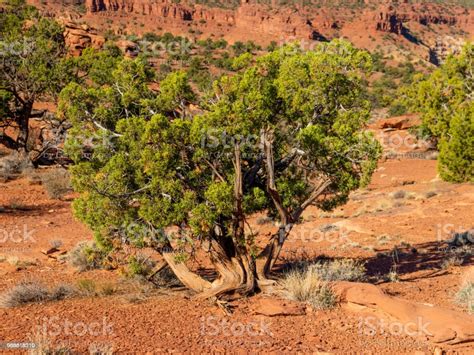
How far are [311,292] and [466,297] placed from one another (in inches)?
107

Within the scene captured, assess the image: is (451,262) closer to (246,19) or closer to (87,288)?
(87,288)

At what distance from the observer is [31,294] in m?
7.59

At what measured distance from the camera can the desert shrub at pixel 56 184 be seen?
18797mm

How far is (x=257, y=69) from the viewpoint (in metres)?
7.67

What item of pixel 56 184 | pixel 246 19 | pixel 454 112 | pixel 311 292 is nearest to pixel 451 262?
pixel 311 292

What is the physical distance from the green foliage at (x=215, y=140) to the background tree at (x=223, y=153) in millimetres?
20

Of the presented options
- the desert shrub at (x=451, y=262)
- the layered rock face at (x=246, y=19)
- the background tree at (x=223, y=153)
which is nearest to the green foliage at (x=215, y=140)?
the background tree at (x=223, y=153)

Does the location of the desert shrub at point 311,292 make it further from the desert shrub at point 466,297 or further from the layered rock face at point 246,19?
the layered rock face at point 246,19

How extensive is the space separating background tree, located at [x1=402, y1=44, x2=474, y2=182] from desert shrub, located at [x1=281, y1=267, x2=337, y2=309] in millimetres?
8810

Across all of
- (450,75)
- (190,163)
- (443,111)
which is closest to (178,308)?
(190,163)

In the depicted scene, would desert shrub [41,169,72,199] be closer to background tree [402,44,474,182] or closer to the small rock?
the small rock

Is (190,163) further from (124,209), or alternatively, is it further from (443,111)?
(443,111)

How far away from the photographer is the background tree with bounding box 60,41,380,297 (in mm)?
7184

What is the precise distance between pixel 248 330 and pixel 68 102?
4812 mm
